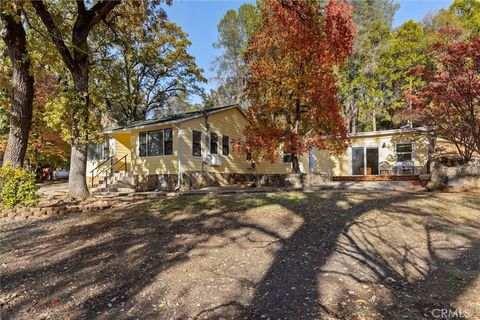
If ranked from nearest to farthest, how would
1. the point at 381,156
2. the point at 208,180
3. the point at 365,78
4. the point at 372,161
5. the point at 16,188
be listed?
the point at 16,188 → the point at 208,180 → the point at 381,156 → the point at 372,161 → the point at 365,78

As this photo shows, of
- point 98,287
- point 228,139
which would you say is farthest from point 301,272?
point 228,139

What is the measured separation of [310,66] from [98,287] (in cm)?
1164

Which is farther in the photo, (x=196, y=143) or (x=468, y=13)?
(x=468, y=13)

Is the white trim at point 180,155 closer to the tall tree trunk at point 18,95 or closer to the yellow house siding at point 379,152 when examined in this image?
the tall tree trunk at point 18,95

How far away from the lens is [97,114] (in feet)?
33.7

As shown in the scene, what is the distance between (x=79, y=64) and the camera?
9812 mm

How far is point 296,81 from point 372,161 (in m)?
8.19

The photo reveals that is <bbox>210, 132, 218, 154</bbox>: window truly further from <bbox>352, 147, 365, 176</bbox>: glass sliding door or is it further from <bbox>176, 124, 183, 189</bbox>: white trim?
<bbox>352, 147, 365, 176</bbox>: glass sliding door

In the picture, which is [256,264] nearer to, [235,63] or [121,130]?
[121,130]

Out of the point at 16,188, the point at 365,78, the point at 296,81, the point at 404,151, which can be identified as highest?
the point at 365,78

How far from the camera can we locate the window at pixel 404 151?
55.6 feet

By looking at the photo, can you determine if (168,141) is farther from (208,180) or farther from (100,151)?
(100,151)

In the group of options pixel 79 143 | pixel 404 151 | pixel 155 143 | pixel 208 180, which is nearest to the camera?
pixel 79 143

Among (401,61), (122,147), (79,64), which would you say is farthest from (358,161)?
(79,64)
